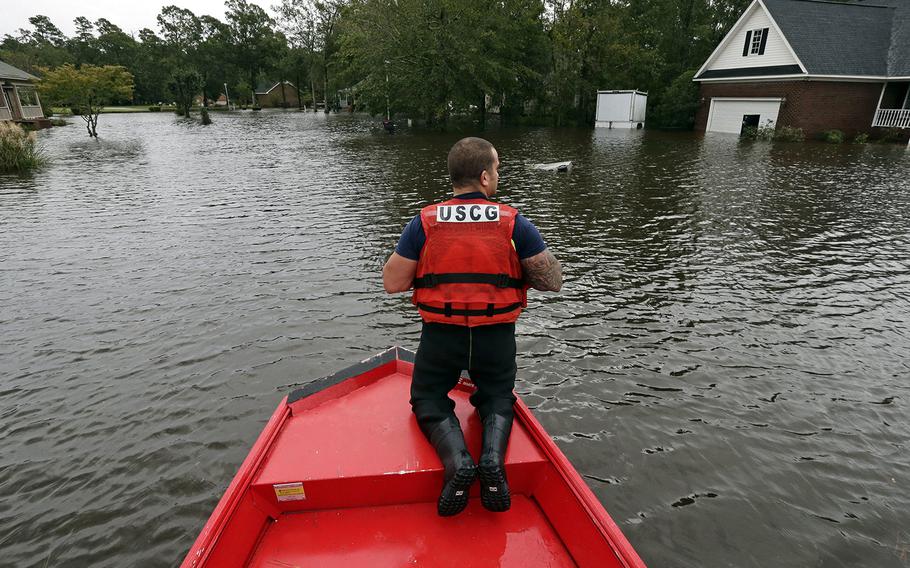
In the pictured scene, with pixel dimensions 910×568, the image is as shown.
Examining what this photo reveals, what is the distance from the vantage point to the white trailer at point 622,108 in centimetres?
3812

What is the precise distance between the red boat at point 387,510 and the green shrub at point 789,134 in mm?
31435

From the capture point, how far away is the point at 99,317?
24.6 feet

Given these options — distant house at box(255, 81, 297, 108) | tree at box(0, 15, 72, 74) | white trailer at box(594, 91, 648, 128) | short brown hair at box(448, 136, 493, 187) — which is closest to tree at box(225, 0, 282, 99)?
distant house at box(255, 81, 297, 108)

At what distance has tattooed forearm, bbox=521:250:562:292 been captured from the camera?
3176 mm

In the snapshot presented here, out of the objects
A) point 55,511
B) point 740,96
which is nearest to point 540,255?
point 55,511

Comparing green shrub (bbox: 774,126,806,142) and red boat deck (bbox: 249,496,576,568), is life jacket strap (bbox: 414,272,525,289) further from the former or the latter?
green shrub (bbox: 774,126,806,142)

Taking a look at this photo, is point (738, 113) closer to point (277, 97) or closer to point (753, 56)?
A: point (753, 56)

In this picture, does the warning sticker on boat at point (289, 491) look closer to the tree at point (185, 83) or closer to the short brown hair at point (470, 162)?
the short brown hair at point (470, 162)

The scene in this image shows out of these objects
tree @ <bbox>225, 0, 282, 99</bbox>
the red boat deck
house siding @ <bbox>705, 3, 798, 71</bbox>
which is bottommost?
the red boat deck

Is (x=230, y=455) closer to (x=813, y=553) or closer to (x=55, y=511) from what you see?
(x=55, y=511)

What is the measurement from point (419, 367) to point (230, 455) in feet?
8.02

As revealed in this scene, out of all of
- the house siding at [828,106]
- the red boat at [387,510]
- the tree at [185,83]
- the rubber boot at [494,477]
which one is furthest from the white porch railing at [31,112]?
the house siding at [828,106]

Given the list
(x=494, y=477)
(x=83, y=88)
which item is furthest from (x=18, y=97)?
(x=494, y=477)

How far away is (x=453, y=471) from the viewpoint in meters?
2.95
